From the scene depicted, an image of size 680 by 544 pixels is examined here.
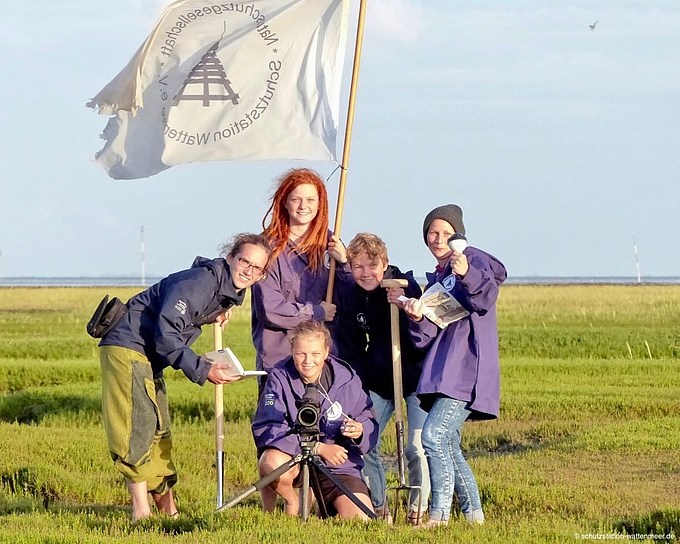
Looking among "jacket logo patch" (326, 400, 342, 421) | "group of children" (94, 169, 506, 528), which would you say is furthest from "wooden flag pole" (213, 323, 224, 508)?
"jacket logo patch" (326, 400, 342, 421)

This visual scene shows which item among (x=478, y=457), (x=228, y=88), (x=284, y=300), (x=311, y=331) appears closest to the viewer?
(x=311, y=331)

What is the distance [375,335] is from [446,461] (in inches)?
43.4

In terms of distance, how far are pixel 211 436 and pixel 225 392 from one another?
4.01 meters

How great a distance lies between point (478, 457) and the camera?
11.0m

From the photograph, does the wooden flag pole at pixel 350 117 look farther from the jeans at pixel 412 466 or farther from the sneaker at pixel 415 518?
the sneaker at pixel 415 518

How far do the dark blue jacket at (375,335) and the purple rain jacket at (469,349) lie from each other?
33 cm

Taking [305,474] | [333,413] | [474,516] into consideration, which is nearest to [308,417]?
[305,474]

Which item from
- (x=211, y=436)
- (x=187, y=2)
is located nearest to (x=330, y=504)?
(x=187, y=2)

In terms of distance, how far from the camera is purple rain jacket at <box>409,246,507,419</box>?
6953mm

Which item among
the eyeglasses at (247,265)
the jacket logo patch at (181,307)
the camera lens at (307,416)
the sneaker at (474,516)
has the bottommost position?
the sneaker at (474,516)

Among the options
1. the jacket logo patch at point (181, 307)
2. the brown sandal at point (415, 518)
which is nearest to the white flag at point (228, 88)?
the jacket logo patch at point (181, 307)

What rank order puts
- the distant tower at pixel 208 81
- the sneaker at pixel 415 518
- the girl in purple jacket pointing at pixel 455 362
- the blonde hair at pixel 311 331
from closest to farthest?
the blonde hair at pixel 311 331 → the girl in purple jacket pointing at pixel 455 362 → the sneaker at pixel 415 518 → the distant tower at pixel 208 81

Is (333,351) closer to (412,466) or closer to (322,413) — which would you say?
(322,413)

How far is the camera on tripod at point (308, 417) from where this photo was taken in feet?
20.8
